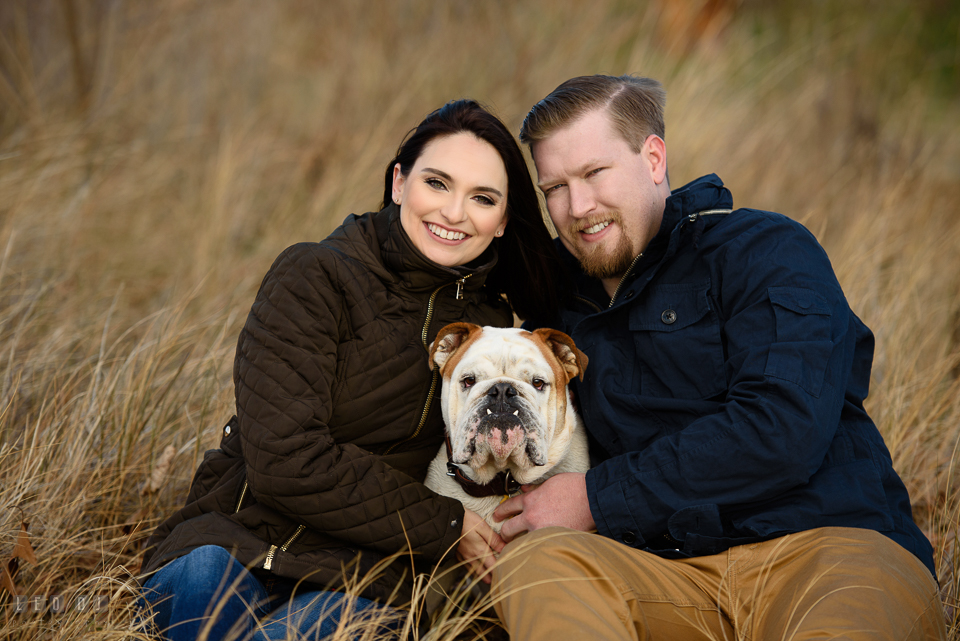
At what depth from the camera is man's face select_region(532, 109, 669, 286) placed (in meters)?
3.24

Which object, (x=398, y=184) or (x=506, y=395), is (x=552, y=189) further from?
(x=506, y=395)

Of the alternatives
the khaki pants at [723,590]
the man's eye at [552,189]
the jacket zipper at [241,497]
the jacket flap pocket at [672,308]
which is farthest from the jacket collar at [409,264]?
the khaki pants at [723,590]

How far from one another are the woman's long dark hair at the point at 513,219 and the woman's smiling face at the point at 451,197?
6cm

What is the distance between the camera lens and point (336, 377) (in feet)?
9.36

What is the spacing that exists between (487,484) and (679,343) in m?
A: 1.03

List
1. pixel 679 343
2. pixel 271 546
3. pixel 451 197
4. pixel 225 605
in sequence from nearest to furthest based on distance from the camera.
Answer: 1. pixel 225 605
2. pixel 271 546
3. pixel 679 343
4. pixel 451 197

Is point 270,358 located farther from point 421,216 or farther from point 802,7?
point 802,7

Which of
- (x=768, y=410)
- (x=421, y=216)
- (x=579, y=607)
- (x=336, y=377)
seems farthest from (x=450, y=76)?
(x=579, y=607)

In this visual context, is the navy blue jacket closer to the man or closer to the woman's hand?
the man

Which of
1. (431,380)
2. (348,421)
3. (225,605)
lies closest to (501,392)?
(431,380)

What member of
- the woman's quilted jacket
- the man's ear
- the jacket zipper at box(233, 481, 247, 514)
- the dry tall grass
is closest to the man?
the man's ear

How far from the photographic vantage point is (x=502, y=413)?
2.76 m

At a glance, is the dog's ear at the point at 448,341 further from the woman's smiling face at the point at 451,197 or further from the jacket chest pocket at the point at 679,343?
the jacket chest pocket at the point at 679,343

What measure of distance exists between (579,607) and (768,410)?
1004mm
